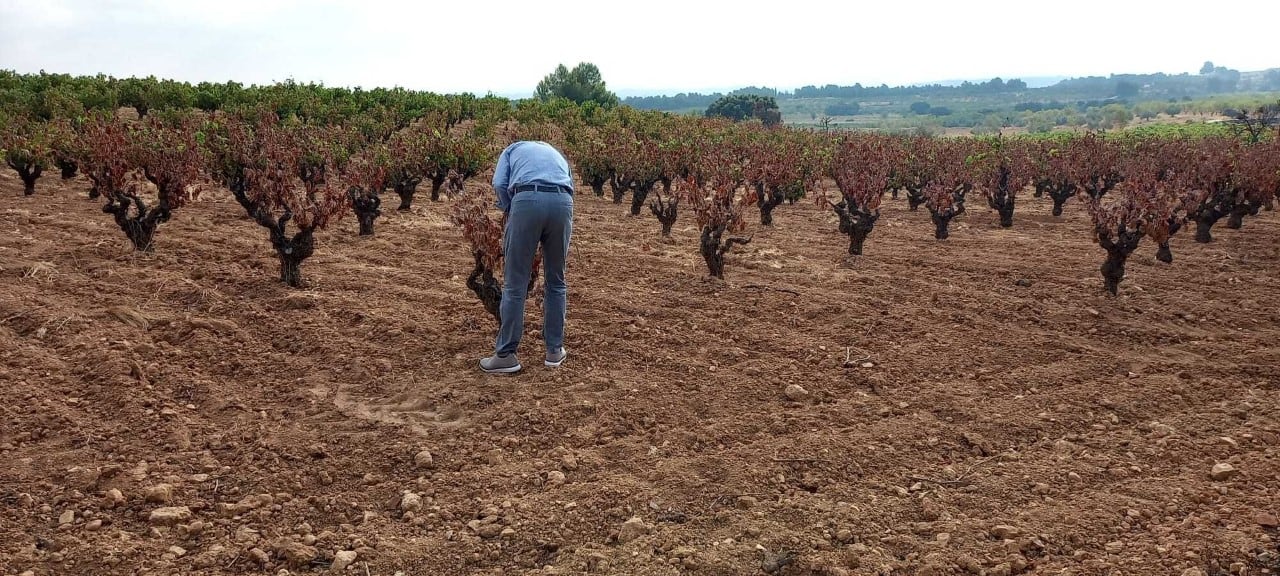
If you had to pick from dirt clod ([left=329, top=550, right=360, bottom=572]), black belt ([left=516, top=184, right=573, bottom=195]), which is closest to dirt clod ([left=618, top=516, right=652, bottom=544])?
Result: dirt clod ([left=329, top=550, right=360, bottom=572])

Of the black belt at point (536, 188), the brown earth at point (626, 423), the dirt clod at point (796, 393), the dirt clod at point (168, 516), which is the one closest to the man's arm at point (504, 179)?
the black belt at point (536, 188)

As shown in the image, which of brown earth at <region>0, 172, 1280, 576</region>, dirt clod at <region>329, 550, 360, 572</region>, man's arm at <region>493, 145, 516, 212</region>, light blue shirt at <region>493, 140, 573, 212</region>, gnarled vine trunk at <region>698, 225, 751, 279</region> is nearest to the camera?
dirt clod at <region>329, 550, 360, 572</region>

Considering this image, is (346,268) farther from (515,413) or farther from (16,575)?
(16,575)

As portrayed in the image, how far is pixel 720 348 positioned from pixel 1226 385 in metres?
3.68

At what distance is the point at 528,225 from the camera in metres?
5.04

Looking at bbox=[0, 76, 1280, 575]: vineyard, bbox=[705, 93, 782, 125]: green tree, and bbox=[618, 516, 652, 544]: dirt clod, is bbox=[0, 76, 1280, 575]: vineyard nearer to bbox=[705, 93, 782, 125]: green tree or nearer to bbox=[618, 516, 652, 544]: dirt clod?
bbox=[618, 516, 652, 544]: dirt clod

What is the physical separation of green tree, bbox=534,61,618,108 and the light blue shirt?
131ft

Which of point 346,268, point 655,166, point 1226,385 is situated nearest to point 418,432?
point 346,268

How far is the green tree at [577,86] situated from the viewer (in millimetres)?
45969

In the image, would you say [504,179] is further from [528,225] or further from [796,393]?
[796,393]

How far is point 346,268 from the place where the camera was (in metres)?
7.88

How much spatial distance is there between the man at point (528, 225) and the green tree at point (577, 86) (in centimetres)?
3981

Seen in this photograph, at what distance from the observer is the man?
16.4ft

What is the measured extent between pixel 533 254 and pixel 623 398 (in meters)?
1.17
